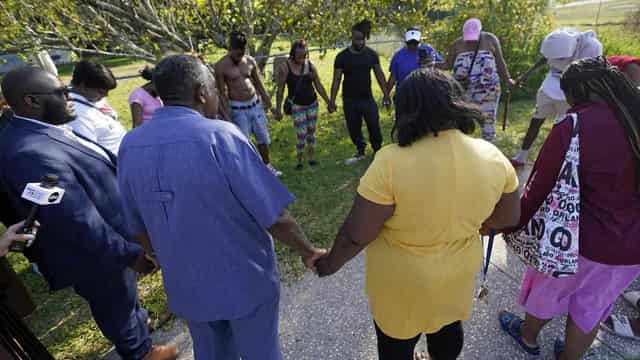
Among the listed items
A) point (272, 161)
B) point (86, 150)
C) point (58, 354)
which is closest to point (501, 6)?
point (272, 161)

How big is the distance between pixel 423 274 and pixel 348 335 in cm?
129

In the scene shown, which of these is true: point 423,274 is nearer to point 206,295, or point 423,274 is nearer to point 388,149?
point 388,149

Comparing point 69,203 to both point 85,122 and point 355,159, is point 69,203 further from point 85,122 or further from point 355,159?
point 355,159

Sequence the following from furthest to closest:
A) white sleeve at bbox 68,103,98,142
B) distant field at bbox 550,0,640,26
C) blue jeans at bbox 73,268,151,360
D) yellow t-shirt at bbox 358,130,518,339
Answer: distant field at bbox 550,0,640,26 → white sleeve at bbox 68,103,98,142 → blue jeans at bbox 73,268,151,360 → yellow t-shirt at bbox 358,130,518,339

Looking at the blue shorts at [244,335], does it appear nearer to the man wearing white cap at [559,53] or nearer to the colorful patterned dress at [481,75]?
the man wearing white cap at [559,53]

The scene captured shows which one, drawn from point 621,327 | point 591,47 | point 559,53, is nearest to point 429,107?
point 621,327

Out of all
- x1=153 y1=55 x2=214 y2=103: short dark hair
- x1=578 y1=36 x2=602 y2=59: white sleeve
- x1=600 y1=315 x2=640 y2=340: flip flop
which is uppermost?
x1=153 y1=55 x2=214 y2=103: short dark hair

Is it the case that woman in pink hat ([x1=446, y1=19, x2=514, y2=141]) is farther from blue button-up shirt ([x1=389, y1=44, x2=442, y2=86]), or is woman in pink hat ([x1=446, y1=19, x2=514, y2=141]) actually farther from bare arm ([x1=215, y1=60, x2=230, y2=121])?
bare arm ([x1=215, y1=60, x2=230, y2=121])

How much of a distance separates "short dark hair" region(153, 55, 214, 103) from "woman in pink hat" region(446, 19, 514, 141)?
3929 mm

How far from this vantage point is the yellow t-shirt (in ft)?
4.36

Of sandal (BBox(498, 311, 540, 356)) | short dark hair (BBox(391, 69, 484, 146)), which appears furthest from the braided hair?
sandal (BBox(498, 311, 540, 356))

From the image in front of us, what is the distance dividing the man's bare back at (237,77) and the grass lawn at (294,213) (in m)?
1.24

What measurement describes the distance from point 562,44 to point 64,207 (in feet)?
14.5

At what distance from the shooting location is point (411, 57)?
5180 millimetres
